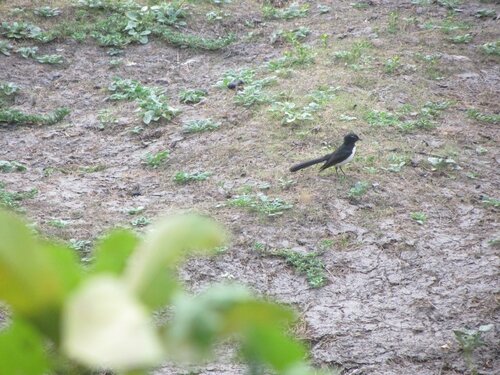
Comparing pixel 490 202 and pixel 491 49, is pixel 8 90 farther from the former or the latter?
pixel 491 49

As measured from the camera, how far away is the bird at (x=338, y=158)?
5.96 metres

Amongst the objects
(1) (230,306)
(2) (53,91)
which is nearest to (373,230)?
(2) (53,91)

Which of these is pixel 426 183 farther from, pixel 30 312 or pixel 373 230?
pixel 30 312

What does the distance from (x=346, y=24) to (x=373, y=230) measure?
15.4 ft

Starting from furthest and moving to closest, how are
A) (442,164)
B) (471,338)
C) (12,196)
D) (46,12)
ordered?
1. (46,12)
2. (442,164)
3. (12,196)
4. (471,338)

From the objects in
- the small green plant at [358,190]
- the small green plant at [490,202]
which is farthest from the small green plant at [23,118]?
the small green plant at [490,202]

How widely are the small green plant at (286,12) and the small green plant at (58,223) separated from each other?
533 cm

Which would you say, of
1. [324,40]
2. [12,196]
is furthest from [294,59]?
[12,196]

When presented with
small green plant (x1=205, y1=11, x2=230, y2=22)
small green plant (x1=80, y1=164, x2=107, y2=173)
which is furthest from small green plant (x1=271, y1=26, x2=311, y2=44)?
small green plant (x1=80, y1=164, x2=107, y2=173)

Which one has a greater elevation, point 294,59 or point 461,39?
point 461,39

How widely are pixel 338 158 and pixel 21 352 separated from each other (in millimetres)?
5464

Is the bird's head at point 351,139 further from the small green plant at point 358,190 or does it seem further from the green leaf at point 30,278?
the green leaf at point 30,278

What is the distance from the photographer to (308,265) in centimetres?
499

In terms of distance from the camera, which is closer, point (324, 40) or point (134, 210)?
point (134, 210)
